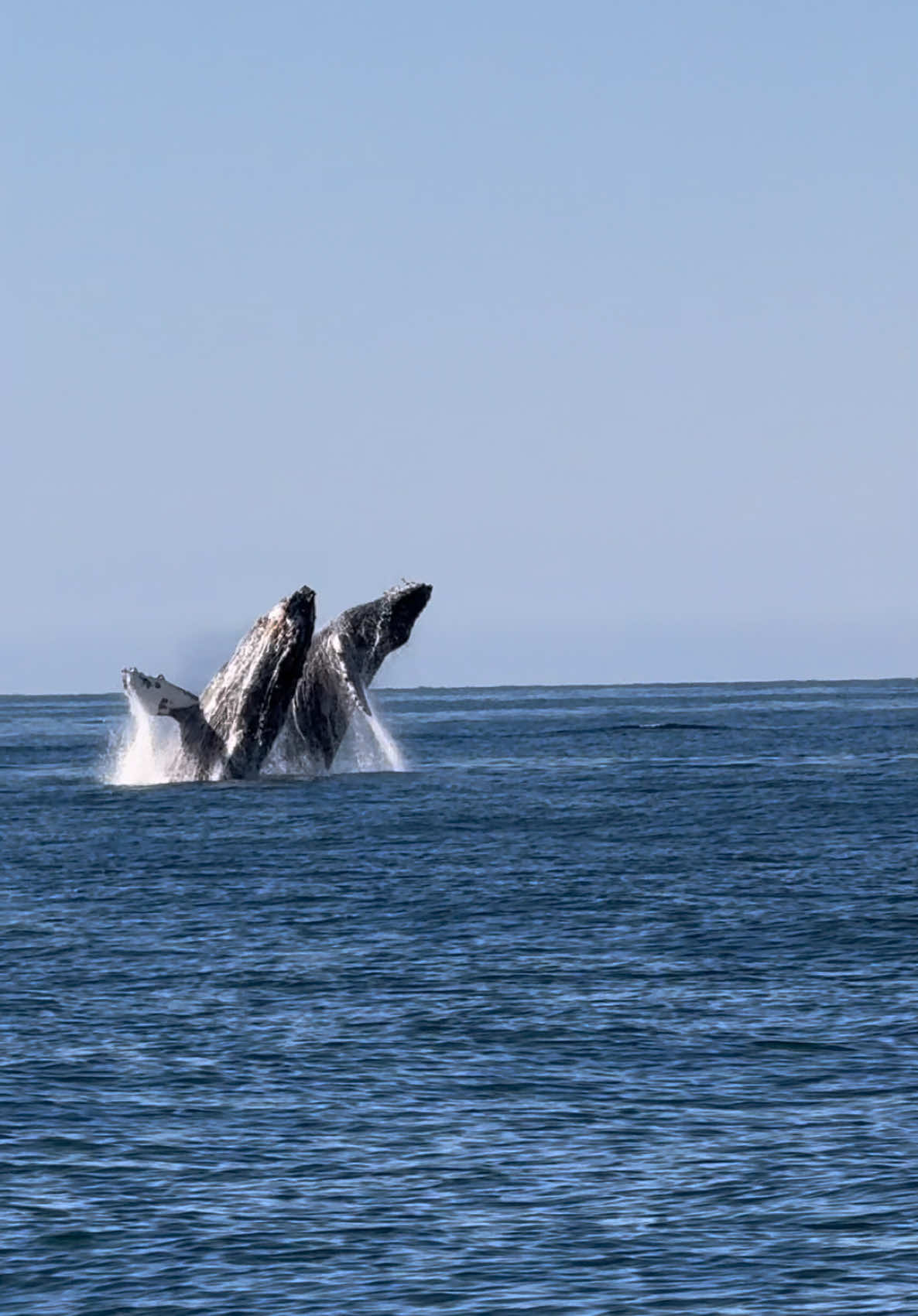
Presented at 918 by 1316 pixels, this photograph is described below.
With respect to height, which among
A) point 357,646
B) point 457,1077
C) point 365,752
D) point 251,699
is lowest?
point 457,1077

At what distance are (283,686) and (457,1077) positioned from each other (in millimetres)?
35887

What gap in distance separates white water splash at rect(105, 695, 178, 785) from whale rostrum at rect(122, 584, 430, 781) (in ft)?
2.53

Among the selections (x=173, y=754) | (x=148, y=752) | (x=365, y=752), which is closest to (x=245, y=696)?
(x=173, y=754)

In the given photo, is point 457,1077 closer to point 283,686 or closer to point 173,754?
point 283,686

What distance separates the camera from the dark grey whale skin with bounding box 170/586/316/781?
56.8 meters

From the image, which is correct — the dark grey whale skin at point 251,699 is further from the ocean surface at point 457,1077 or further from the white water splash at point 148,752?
the ocean surface at point 457,1077

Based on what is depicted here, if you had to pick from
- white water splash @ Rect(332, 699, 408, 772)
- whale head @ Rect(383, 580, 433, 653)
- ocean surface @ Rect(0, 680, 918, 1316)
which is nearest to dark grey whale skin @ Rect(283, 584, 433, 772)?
whale head @ Rect(383, 580, 433, 653)

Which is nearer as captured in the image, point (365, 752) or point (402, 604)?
point (402, 604)

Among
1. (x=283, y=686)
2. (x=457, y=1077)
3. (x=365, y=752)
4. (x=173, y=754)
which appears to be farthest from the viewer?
(x=365, y=752)

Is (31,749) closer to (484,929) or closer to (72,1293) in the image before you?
(484,929)

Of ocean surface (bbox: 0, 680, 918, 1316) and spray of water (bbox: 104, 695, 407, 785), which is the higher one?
spray of water (bbox: 104, 695, 407, 785)

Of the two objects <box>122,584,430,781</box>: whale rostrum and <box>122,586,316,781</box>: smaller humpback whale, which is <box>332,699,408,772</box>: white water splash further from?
<box>122,586,316,781</box>: smaller humpback whale

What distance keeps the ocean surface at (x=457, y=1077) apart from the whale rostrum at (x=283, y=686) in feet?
24.1

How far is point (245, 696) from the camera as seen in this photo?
59156 mm
